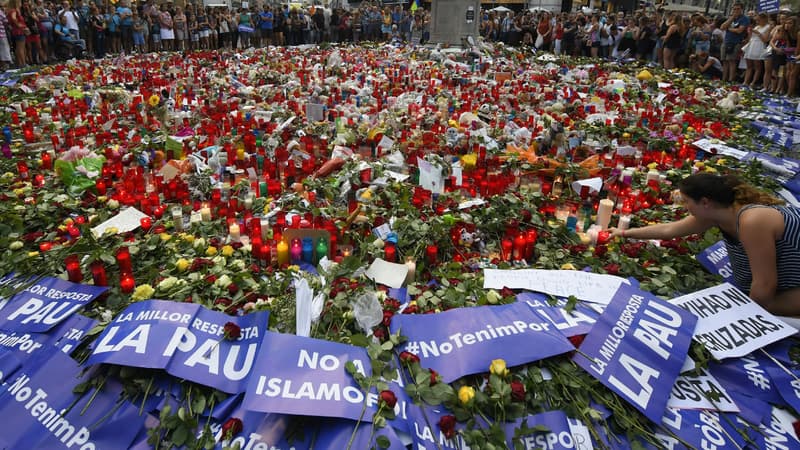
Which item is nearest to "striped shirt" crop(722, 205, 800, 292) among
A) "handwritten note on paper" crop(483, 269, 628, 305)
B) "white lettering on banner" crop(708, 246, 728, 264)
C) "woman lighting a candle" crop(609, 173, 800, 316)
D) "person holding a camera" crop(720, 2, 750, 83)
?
"woman lighting a candle" crop(609, 173, 800, 316)

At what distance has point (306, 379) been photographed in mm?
2191

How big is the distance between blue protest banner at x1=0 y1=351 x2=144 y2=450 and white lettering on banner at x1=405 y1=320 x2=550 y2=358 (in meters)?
1.30

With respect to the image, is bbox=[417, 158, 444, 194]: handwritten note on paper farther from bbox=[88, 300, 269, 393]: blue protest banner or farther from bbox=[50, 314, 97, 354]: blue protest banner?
bbox=[50, 314, 97, 354]: blue protest banner

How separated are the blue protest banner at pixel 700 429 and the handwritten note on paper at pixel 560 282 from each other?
79cm

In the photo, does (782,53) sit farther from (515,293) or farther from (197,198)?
(197,198)

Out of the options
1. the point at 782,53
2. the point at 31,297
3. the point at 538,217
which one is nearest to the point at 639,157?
the point at 538,217

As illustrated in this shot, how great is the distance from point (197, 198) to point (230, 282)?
1747 millimetres

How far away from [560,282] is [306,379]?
1692 mm

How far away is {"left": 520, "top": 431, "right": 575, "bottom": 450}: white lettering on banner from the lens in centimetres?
206

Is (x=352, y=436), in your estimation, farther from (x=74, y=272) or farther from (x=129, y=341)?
Result: (x=74, y=272)

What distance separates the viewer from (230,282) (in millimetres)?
3002

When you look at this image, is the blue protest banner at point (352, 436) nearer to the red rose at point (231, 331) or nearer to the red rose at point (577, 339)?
the red rose at point (231, 331)

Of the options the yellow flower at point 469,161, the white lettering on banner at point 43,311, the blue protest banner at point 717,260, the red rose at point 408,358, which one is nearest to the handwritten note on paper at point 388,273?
the red rose at point 408,358

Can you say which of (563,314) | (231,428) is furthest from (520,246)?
(231,428)
